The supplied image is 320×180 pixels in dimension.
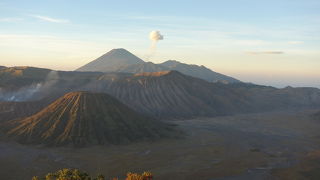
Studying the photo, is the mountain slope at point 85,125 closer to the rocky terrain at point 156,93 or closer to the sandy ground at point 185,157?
the sandy ground at point 185,157

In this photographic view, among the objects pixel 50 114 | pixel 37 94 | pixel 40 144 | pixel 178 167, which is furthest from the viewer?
pixel 37 94

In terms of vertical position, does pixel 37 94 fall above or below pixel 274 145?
above

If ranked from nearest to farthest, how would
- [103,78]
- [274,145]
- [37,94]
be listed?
[274,145] → [37,94] → [103,78]

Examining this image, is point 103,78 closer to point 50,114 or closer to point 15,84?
point 15,84

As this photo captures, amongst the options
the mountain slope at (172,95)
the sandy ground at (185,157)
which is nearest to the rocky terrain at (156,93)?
the mountain slope at (172,95)

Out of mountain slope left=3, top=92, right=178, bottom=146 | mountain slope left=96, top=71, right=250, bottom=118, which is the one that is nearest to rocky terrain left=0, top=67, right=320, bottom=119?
mountain slope left=96, top=71, right=250, bottom=118

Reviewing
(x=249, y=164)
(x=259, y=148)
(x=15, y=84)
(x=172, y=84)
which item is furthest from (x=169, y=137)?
(x=15, y=84)
